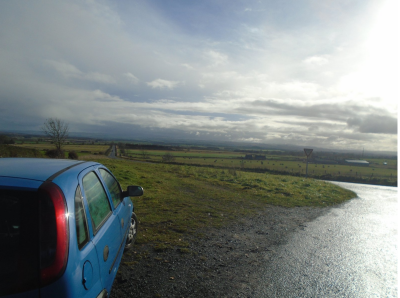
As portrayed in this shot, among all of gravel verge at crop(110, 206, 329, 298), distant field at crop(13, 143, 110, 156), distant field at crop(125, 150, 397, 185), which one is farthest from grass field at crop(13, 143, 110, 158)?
gravel verge at crop(110, 206, 329, 298)

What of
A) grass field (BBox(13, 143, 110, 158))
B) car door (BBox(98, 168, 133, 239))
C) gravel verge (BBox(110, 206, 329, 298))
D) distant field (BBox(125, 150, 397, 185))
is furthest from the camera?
distant field (BBox(125, 150, 397, 185))

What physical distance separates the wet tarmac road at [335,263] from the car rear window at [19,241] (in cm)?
287

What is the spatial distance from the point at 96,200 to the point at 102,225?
Result: 281 millimetres

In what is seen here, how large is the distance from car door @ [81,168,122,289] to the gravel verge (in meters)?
0.74

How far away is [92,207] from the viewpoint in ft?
8.71

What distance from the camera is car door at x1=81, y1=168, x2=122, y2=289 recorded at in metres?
2.54

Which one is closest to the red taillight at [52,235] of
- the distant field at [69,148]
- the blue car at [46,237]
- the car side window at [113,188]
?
the blue car at [46,237]

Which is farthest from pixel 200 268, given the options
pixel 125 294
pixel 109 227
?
pixel 109 227

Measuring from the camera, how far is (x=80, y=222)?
7.27ft

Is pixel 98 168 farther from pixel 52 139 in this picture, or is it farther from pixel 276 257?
pixel 52 139

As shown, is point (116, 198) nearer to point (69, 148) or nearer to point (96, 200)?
point (96, 200)

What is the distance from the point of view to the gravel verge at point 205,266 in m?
3.58

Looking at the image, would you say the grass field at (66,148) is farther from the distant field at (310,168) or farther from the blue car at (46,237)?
the blue car at (46,237)

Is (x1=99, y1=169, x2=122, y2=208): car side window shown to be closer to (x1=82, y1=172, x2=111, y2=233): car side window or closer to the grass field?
(x1=82, y1=172, x2=111, y2=233): car side window
